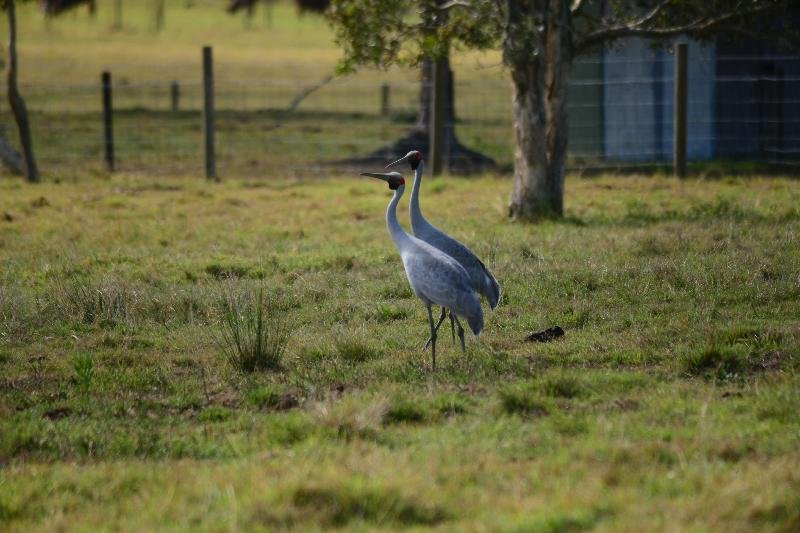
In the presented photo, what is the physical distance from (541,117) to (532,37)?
1.04m

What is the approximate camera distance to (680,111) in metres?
19.4

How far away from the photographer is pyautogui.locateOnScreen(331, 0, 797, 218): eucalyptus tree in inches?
584

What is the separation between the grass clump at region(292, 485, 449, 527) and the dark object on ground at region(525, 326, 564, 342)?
360 cm

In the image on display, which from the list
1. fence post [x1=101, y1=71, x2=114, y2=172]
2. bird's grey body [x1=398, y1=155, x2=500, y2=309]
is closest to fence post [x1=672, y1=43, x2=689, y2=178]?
fence post [x1=101, y1=71, x2=114, y2=172]

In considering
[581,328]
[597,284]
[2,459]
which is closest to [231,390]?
[2,459]

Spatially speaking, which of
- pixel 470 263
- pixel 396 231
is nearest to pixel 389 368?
pixel 396 231

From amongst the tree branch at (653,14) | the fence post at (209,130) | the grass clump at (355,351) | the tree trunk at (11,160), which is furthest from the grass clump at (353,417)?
the tree trunk at (11,160)

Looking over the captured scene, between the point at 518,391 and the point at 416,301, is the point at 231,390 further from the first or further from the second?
Answer: the point at 416,301

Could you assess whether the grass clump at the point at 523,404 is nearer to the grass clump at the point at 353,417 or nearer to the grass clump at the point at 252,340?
the grass clump at the point at 353,417

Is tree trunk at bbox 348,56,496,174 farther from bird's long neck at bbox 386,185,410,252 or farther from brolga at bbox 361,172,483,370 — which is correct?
brolga at bbox 361,172,483,370

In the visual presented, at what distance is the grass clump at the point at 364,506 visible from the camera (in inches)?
223

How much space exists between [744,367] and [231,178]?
14677 mm

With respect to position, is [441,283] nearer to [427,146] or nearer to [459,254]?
[459,254]

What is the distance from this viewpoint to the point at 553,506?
5.65 metres
